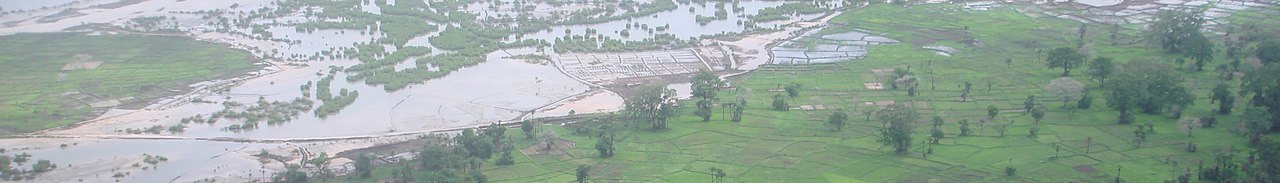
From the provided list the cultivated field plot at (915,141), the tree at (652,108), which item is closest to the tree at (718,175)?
the cultivated field plot at (915,141)

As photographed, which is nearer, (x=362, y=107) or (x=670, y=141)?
(x=670, y=141)

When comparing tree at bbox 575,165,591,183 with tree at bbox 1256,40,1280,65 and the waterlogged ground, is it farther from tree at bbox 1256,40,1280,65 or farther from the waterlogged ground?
tree at bbox 1256,40,1280,65

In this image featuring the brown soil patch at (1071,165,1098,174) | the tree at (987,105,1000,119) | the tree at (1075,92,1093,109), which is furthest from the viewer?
the tree at (1075,92,1093,109)

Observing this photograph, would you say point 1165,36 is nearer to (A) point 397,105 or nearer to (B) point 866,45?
(B) point 866,45

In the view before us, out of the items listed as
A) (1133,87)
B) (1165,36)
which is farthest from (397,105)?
(1165,36)

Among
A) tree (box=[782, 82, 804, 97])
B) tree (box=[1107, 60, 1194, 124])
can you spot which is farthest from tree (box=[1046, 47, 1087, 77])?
tree (box=[782, 82, 804, 97])

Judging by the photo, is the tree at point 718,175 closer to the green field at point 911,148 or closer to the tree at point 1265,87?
the green field at point 911,148

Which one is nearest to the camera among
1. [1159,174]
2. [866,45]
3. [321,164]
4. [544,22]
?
[1159,174]
